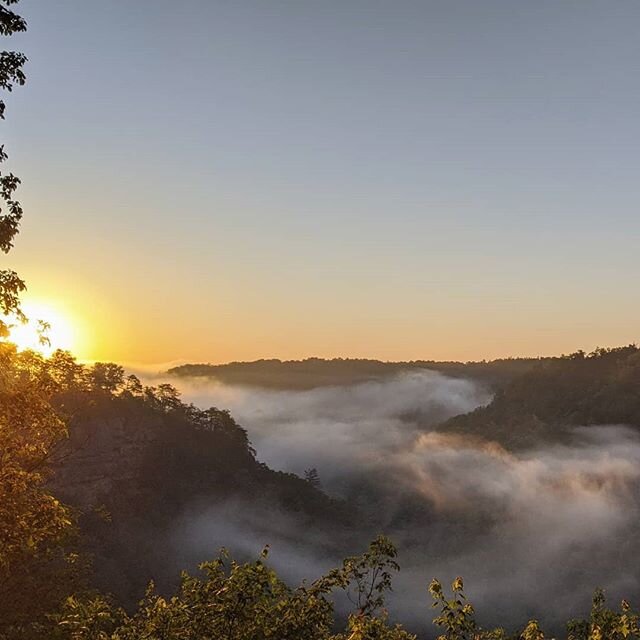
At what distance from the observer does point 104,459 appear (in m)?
134

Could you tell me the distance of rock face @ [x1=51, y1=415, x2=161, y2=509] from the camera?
12444 cm

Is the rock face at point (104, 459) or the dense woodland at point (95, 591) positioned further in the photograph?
the rock face at point (104, 459)

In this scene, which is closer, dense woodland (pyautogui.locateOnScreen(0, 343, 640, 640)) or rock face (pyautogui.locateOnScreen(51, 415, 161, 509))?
dense woodland (pyautogui.locateOnScreen(0, 343, 640, 640))

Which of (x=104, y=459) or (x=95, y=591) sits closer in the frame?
(x=95, y=591)

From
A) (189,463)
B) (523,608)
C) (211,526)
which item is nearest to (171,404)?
(189,463)

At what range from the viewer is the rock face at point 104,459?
124438 millimetres

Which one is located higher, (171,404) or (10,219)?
(171,404)

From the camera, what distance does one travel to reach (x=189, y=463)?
159000 mm

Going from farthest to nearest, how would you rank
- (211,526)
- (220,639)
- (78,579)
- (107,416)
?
(211,526) → (107,416) → (78,579) → (220,639)

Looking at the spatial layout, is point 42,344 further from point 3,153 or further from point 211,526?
point 211,526

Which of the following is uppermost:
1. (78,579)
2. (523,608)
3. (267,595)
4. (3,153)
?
(3,153)

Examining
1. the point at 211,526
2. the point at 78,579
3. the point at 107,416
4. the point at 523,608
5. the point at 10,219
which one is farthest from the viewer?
the point at 523,608

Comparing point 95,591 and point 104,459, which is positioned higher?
point 104,459

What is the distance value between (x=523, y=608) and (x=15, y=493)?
215 metres
